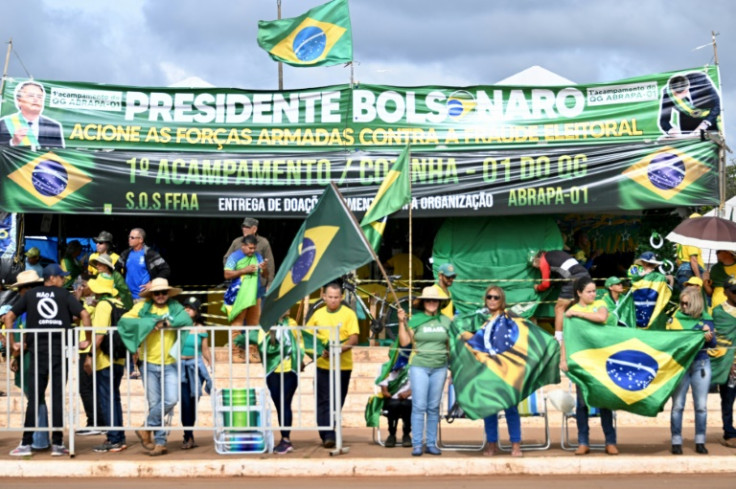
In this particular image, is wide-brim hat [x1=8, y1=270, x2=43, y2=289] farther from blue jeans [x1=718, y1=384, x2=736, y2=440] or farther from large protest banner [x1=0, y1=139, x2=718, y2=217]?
blue jeans [x1=718, y1=384, x2=736, y2=440]

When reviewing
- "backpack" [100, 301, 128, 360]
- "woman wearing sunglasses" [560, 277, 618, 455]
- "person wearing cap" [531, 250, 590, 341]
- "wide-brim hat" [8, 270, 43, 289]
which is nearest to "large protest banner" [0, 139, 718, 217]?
"person wearing cap" [531, 250, 590, 341]

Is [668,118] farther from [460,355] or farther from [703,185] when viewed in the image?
[460,355]

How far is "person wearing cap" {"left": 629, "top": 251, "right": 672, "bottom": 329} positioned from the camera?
45.4 feet

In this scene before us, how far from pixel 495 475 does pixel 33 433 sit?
4411 millimetres

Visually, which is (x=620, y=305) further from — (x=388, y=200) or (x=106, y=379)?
(x=106, y=379)

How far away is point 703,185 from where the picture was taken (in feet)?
47.9

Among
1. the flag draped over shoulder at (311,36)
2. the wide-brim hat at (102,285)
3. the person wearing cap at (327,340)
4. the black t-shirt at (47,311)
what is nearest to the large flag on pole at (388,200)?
the person wearing cap at (327,340)

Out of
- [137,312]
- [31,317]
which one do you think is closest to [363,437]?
[137,312]

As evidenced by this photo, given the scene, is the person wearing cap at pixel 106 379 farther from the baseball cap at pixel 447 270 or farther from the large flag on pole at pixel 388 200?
the baseball cap at pixel 447 270

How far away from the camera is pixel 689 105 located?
15039mm

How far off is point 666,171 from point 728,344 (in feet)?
15.7

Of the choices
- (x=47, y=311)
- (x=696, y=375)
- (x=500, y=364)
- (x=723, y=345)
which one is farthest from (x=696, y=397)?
(x=47, y=311)

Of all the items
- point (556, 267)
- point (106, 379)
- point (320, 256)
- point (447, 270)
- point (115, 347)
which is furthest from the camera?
point (556, 267)

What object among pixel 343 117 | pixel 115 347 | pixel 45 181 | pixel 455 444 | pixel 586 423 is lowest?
pixel 455 444
